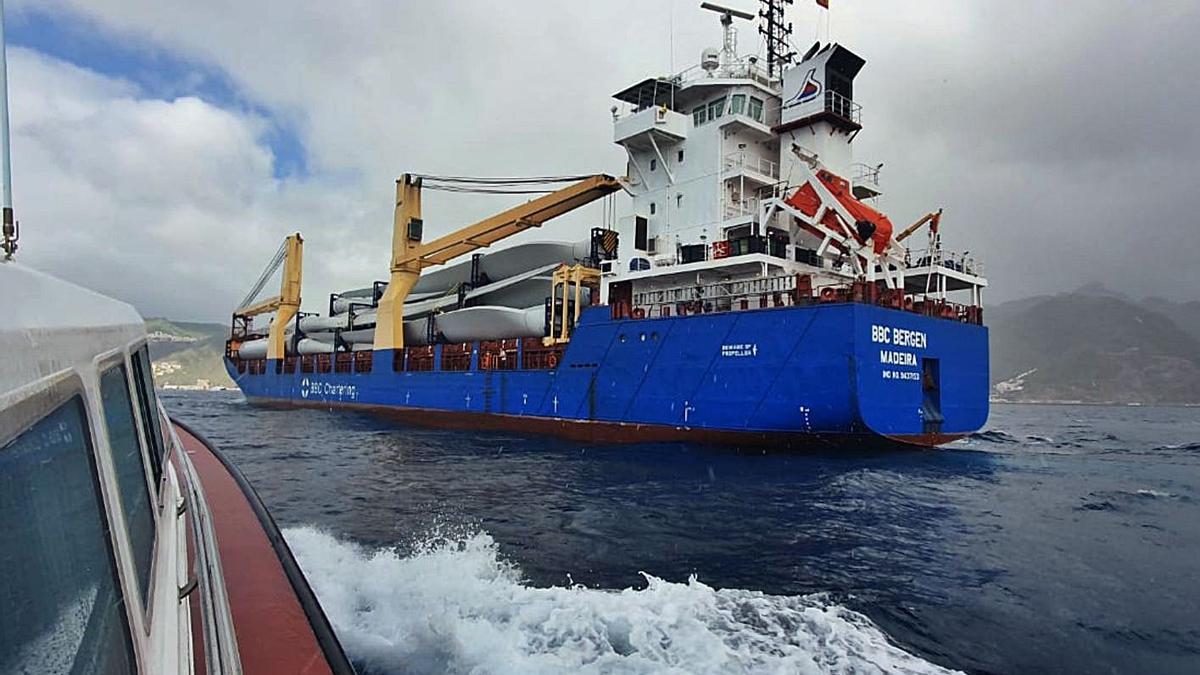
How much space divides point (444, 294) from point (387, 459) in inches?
682

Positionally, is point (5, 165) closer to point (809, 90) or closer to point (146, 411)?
point (146, 411)

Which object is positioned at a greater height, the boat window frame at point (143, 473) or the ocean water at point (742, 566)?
the boat window frame at point (143, 473)

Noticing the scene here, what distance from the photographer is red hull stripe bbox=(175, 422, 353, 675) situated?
1.95 meters

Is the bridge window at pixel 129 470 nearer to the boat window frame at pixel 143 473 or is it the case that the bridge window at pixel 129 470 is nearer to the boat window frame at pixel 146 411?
the boat window frame at pixel 143 473

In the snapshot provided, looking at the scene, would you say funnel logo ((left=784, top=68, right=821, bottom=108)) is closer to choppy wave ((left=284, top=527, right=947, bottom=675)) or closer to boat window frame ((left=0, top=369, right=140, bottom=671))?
choppy wave ((left=284, top=527, right=947, bottom=675))

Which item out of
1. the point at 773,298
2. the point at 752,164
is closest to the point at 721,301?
the point at 773,298

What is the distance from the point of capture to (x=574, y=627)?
403cm

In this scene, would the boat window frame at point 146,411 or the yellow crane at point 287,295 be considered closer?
the boat window frame at point 146,411

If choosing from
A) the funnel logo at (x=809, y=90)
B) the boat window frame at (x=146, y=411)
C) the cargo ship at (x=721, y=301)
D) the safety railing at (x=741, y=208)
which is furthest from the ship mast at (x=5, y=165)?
the funnel logo at (x=809, y=90)

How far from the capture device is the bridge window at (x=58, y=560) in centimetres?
87

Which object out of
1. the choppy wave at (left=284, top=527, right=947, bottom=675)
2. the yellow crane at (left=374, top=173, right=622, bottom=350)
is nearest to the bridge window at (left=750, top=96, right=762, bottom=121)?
the yellow crane at (left=374, top=173, right=622, bottom=350)

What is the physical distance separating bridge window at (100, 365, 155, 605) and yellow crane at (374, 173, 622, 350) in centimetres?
1962

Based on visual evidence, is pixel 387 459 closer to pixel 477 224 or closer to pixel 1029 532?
pixel 1029 532

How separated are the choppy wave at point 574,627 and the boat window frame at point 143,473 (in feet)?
5.96
